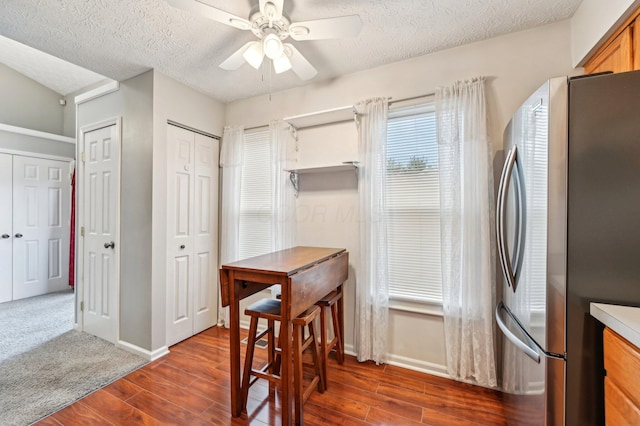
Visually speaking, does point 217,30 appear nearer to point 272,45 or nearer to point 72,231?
point 272,45

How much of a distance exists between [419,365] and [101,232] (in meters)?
3.11

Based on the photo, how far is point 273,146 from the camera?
266cm

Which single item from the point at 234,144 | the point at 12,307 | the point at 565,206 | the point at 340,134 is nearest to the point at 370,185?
the point at 340,134

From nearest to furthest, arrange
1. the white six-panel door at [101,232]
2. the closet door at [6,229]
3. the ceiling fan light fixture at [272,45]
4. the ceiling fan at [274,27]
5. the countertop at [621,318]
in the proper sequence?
the countertop at [621,318], the ceiling fan at [274,27], the ceiling fan light fixture at [272,45], the white six-panel door at [101,232], the closet door at [6,229]

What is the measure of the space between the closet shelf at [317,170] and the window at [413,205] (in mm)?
328

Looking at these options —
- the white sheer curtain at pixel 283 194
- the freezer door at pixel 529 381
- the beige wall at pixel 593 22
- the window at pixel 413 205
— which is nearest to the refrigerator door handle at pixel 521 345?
the freezer door at pixel 529 381

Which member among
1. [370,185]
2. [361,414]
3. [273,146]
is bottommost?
[361,414]

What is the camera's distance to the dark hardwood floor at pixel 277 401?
1623 mm

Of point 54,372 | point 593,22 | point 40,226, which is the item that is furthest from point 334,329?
point 40,226

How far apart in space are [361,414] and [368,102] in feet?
7.46

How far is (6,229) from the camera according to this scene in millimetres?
3666

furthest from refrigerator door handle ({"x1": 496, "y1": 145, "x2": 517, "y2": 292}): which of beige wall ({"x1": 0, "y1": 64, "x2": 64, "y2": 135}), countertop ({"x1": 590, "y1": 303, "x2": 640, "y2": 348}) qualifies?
beige wall ({"x1": 0, "y1": 64, "x2": 64, "y2": 135})

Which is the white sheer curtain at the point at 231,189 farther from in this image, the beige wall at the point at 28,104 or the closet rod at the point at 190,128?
the beige wall at the point at 28,104

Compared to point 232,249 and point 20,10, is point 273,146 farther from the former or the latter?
point 20,10
